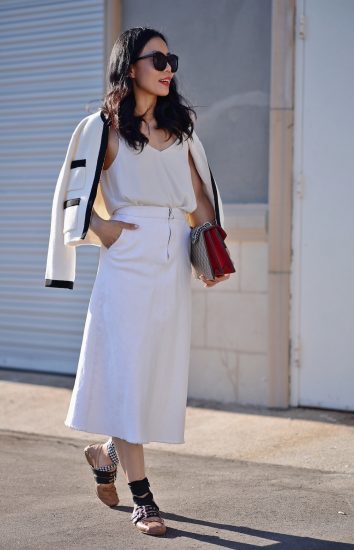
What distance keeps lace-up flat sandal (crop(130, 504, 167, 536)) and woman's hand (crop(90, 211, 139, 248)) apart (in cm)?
110

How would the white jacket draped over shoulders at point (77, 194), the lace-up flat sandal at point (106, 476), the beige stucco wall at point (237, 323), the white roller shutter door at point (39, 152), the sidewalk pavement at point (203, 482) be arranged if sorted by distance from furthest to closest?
the white roller shutter door at point (39, 152)
the beige stucco wall at point (237, 323)
the lace-up flat sandal at point (106, 476)
the white jacket draped over shoulders at point (77, 194)
the sidewalk pavement at point (203, 482)

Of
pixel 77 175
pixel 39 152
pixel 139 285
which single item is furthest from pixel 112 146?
pixel 39 152

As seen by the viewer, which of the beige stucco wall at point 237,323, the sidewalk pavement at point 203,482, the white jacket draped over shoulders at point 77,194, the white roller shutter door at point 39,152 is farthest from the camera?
the white roller shutter door at point 39,152

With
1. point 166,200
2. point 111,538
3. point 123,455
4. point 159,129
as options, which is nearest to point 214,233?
point 166,200

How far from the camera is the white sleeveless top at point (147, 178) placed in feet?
13.7

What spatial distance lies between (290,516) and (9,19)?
510cm

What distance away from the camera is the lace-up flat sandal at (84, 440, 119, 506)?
4.47m

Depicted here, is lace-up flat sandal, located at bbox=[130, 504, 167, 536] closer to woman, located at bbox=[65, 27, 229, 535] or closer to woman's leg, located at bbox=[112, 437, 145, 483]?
woman, located at bbox=[65, 27, 229, 535]

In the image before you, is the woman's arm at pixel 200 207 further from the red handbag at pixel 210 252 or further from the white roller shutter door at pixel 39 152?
the white roller shutter door at pixel 39 152

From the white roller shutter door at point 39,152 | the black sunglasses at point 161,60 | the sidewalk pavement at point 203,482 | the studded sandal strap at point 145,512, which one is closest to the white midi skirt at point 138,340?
the studded sandal strap at point 145,512

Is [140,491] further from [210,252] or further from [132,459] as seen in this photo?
[210,252]

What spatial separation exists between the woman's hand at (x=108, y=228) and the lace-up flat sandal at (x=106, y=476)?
3.02 ft

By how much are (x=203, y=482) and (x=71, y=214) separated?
1.60 m

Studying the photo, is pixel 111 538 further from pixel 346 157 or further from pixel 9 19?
pixel 9 19
